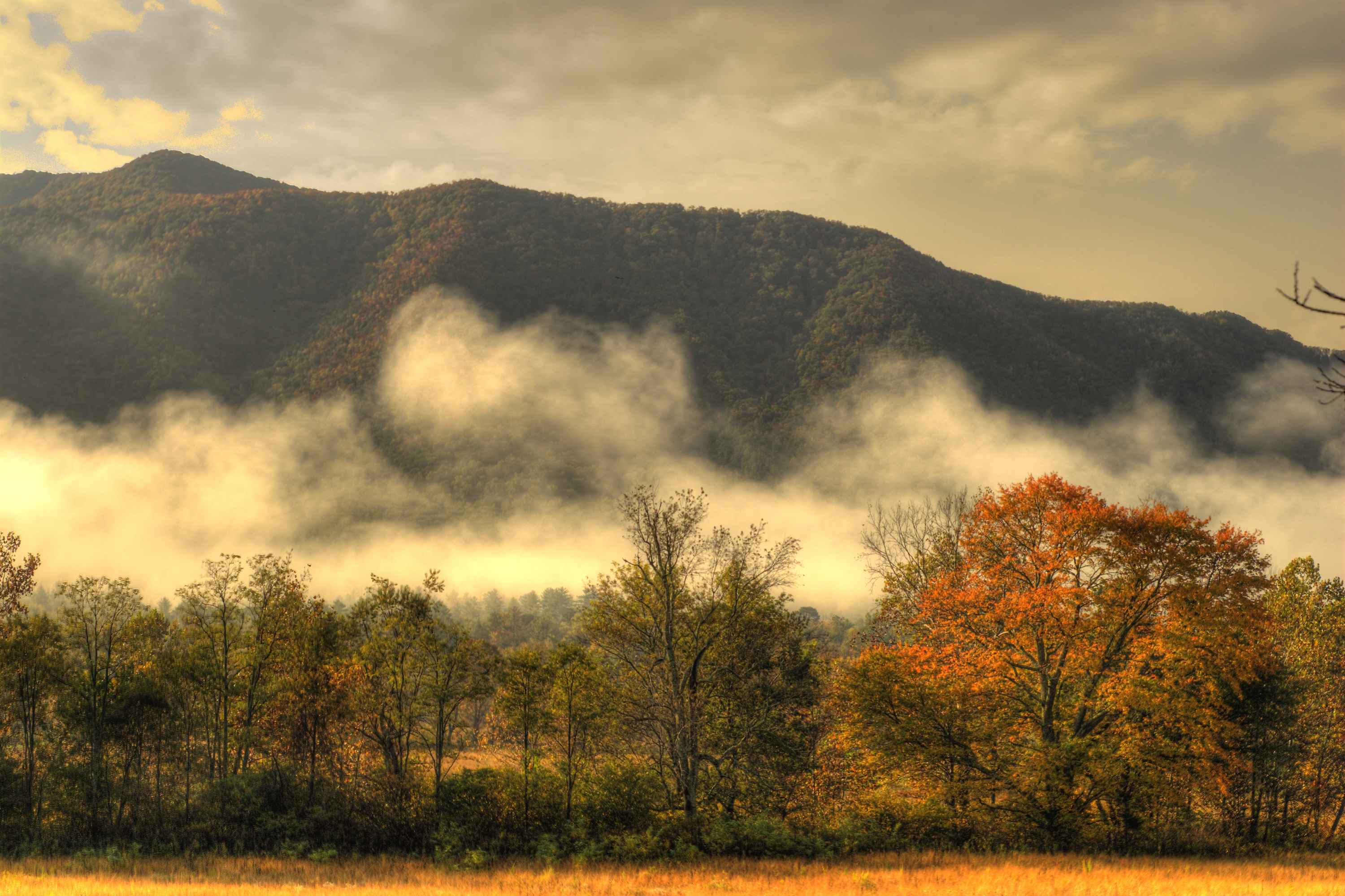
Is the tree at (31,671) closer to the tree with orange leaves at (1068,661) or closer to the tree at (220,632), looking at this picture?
the tree at (220,632)

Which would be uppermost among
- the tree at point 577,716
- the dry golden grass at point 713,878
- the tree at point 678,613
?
the tree at point 678,613

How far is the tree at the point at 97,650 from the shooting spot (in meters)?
32.5

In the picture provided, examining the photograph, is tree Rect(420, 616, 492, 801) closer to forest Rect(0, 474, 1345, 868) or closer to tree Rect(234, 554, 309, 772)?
forest Rect(0, 474, 1345, 868)

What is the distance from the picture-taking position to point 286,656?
34.7m

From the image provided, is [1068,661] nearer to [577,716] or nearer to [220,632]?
[577,716]

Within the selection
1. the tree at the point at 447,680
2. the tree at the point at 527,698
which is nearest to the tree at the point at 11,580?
the tree at the point at 447,680

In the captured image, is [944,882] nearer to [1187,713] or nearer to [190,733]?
[1187,713]

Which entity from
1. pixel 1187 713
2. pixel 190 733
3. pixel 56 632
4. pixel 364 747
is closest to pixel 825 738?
pixel 1187 713

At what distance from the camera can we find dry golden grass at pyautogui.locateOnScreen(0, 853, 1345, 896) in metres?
22.8

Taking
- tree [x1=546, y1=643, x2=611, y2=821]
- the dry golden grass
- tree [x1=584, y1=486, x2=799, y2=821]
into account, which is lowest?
the dry golden grass

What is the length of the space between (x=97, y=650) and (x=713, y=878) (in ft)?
90.7

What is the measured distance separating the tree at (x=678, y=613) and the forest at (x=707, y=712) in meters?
Answer: 0.12

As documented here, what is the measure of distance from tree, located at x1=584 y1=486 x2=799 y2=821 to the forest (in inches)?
4.9

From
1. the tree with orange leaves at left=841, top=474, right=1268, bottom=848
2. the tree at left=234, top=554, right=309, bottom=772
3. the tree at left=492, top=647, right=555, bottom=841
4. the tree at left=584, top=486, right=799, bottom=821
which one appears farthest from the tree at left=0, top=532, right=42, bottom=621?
the tree with orange leaves at left=841, top=474, right=1268, bottom=848
